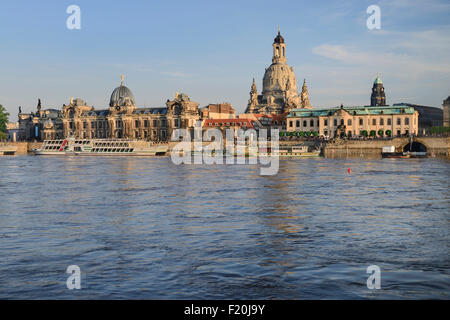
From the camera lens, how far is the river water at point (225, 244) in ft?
46.2

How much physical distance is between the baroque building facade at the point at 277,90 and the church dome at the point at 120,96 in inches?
1588

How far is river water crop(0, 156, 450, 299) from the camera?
14078mm

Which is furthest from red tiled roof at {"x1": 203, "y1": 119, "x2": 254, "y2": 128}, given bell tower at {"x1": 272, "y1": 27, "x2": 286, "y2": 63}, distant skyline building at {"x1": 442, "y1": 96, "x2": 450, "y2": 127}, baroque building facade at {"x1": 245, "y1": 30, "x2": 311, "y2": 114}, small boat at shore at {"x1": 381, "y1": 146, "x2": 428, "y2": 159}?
distant skyline building at {"x1": 442, "y1": 96, "x2": 450, "y2": 127}

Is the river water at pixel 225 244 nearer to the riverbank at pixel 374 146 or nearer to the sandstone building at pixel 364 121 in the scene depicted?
the riverbank at pixel 374 146

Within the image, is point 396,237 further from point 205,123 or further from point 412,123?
point 205,123

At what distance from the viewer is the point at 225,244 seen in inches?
766

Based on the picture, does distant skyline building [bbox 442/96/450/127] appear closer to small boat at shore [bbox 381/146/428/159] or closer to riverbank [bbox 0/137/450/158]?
riverbank [bbox 0/137/450/158]

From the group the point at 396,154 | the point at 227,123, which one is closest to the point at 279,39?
the point at 227,123

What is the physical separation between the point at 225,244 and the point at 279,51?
174 meters

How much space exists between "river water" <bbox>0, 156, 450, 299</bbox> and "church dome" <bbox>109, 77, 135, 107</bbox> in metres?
129

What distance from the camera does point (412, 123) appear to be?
123 m

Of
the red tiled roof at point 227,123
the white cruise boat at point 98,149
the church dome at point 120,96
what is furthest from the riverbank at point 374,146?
the church dome at point 120,96

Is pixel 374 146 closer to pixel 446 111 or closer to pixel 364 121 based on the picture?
pixel 364 121
